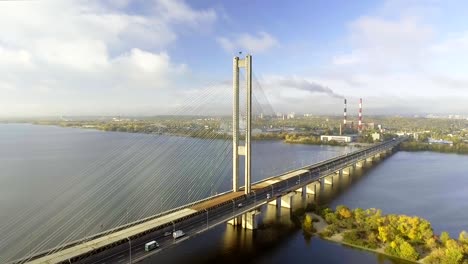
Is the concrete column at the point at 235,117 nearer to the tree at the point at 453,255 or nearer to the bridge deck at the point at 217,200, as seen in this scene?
the bridge deck at the point at 217,200

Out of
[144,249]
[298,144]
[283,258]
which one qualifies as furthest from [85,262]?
[298,144]

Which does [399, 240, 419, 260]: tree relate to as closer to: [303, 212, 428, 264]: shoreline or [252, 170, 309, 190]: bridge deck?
[303, 212, 428, 264]: shoreline

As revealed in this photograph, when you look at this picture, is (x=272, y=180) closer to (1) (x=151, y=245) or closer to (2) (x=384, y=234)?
(2) (x=384, y=234)

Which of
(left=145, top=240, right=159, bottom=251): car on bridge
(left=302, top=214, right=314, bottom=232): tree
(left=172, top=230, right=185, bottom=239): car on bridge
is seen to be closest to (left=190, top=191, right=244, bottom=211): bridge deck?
(left=172, top=230, right=185, bottom=239): car on bridge

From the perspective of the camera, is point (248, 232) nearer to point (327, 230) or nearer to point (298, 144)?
point (327, 230)

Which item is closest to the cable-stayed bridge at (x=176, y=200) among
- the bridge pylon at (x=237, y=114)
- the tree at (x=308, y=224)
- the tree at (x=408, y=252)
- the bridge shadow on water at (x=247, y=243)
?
the bridge pylon at (x=237, y=114)
